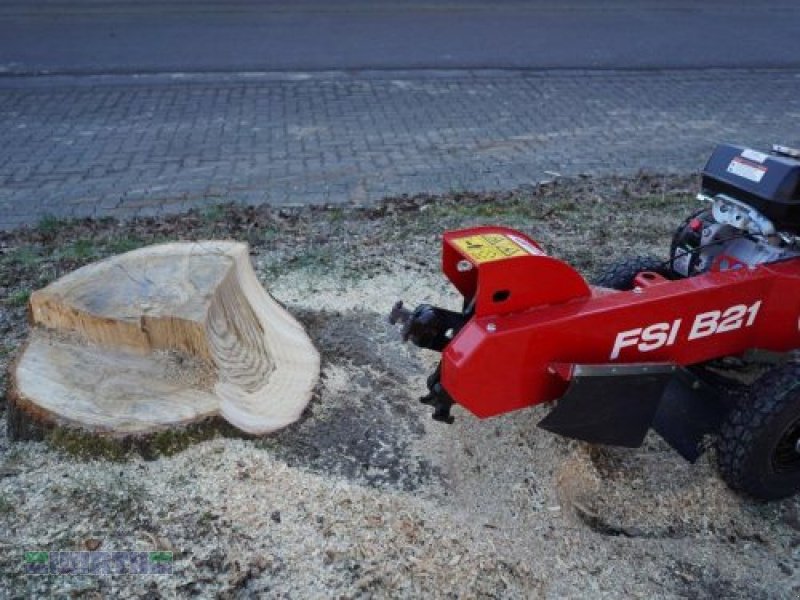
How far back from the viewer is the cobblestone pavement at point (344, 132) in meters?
6.29

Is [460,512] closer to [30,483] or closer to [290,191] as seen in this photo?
[30,483]

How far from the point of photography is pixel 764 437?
110 inches

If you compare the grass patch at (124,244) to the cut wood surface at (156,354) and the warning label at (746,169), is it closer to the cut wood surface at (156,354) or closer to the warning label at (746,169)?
the cut wood surface at (156,354)

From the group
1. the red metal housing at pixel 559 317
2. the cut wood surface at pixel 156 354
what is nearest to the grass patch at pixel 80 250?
the cut wood surface at pixel 156 354

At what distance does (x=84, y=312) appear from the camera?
3.09 m

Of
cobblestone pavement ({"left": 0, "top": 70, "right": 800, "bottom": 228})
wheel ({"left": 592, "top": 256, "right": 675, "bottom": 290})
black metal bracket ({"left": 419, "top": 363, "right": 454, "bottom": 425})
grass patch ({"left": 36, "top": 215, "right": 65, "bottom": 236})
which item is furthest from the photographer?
cobblestone pavement ({"left": 0, "top": 70, "right": 800, "bottom": 228})

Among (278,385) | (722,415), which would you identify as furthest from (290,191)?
(722,415)

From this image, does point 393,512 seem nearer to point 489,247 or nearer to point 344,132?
point 489,247

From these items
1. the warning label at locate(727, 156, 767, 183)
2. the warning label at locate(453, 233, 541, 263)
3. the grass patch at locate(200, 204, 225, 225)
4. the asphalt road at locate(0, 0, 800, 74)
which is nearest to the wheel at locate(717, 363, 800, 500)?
the warning label at locate(727, 156, 767, 183)

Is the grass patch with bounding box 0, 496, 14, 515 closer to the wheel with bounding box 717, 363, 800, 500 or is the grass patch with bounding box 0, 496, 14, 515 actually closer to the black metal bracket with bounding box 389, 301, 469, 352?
the black metal bracket with bounding box 389, 301, 469, 352

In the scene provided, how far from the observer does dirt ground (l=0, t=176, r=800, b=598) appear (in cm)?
260

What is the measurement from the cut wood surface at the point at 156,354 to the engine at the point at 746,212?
1.71 meters

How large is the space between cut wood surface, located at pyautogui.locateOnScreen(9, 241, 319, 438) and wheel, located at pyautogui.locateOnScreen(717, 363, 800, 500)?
1.60 m

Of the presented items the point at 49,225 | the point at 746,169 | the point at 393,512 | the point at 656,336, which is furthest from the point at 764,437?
the point at 49,225
